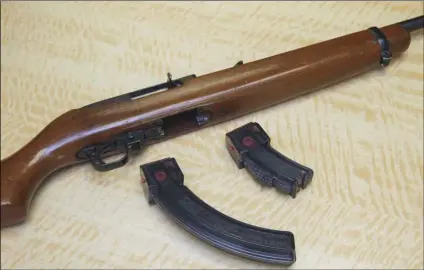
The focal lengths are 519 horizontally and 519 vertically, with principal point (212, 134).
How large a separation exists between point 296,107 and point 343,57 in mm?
199

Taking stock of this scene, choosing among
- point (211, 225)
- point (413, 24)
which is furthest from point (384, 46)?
point (211, 225)

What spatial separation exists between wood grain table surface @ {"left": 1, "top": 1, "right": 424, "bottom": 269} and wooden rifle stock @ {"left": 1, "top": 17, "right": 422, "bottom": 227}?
3.1 inches

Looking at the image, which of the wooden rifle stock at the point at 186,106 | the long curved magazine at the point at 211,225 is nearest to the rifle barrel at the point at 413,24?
the wooden rifle stock at the point at 186,106

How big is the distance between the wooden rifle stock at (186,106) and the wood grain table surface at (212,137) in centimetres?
8

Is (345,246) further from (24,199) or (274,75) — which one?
(24,199)

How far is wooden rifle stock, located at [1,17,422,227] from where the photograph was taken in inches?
50.3

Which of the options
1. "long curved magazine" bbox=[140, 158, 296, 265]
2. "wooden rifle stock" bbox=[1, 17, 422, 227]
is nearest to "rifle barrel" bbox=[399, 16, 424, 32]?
"wooden rifle stock" bbox=[1, 17, 422, 227]

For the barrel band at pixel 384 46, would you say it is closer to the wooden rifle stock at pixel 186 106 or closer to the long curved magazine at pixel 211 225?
the wooden rifle stock at pixel 186 106

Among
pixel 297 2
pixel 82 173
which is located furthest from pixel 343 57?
pixel 82 173

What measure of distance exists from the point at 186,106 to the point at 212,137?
16cm

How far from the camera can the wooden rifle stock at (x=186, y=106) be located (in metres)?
1.28

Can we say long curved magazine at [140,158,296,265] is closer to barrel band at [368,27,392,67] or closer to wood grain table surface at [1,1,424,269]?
wood grain table surface at [1,1,424,269]

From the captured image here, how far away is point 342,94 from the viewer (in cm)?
159

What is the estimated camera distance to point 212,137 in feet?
4.90
